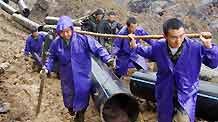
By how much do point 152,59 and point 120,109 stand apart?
136cm

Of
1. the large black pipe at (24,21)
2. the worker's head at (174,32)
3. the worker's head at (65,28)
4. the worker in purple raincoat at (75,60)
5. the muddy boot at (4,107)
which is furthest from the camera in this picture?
the large black pipe at (24,21)

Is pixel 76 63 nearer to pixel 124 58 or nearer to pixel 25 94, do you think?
pixel 124 58

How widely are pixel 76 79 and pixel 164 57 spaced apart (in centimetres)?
181

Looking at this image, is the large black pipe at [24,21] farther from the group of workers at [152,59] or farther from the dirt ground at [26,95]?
the group of workers at [152,59]

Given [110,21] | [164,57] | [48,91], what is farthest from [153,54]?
[110,21]

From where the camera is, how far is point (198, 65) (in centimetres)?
457

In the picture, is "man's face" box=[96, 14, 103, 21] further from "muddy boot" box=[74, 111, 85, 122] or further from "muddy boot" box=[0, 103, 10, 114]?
"muddy boot" box=[74, 111, 85, 122]

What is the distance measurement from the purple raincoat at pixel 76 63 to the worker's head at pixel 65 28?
3.9 inches

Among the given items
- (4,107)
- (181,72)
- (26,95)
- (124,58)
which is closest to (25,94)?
(26,95)

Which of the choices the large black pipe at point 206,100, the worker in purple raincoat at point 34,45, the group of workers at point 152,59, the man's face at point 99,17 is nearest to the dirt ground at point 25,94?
the worker in purple raincoat at point 34,45

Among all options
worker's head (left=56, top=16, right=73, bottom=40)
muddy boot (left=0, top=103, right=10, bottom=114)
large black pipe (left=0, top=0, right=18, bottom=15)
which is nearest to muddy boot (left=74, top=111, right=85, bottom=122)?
worker's head (left=56, top=16, right=73, bottom=40)

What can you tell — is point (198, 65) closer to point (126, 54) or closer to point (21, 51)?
point (126, 54)

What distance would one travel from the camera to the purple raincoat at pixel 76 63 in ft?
19.5

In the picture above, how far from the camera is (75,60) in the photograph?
6.03 metres
